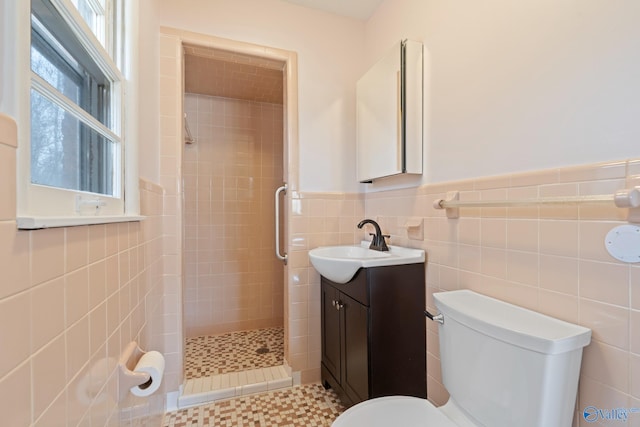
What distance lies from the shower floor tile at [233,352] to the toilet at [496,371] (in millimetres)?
1399

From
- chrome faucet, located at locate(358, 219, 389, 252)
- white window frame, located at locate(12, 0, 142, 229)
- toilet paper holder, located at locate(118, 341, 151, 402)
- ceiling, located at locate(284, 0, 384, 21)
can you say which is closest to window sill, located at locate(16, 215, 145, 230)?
white window frame, located at locate(12, 0, 142, 229)

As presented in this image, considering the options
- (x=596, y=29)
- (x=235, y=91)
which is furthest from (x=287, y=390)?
(x=235, y=91)

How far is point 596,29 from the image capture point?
832 millimetres

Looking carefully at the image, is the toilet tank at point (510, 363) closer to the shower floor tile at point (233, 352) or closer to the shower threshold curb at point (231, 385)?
the shower threshold curb at point (231, 385)

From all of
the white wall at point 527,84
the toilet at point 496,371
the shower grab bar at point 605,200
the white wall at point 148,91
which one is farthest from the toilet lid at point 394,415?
the white wall at point 148,91

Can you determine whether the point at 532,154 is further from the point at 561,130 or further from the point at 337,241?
the point at 337,241

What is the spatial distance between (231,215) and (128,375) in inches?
80.3

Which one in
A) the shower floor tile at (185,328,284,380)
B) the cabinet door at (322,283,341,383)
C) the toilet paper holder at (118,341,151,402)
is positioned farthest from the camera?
the shower floor tile at (185,328,284,380)

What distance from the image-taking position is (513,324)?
882 millimetres

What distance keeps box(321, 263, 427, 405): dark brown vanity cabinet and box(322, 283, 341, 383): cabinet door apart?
13 centimetres

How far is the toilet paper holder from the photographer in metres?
0.89

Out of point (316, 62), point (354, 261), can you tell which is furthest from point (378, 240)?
Result: point (316, 62)

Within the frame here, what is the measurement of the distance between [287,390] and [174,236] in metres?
1.21

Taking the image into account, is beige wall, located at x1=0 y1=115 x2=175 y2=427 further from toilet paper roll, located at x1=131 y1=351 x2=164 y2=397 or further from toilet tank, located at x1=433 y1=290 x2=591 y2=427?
toilet tank, located at x1=433 y1=290 x2=591 y2=427
